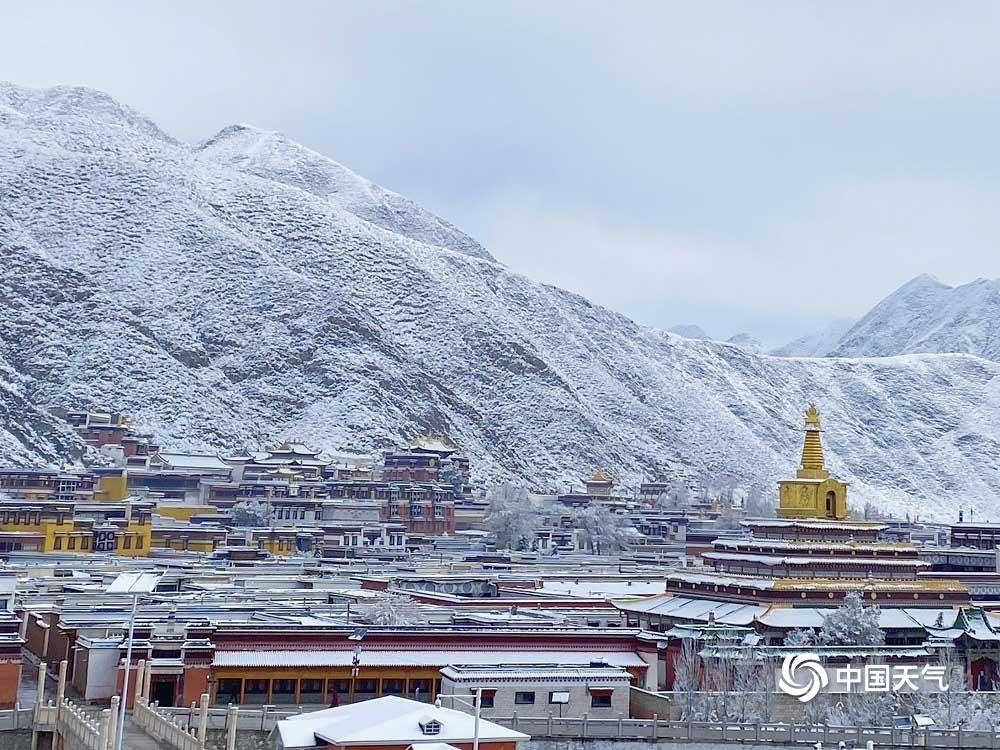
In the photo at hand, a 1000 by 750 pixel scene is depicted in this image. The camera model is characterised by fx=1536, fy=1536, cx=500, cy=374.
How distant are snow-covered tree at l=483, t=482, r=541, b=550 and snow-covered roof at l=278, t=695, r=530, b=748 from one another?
Result: 324ft

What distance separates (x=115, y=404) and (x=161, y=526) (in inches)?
2417

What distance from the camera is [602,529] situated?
145500 millimetres

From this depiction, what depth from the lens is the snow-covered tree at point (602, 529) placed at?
14238 cm

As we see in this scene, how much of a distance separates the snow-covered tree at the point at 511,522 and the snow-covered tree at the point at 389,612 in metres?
70.8

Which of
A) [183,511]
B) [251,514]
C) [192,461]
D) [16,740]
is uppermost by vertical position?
[192,461]

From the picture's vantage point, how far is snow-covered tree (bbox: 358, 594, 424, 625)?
54906 millimetres

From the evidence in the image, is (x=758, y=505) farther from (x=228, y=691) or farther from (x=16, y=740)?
(x=16, y=740)

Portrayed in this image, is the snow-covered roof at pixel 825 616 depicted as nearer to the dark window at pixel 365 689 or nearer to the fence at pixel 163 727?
the dark window at pixel 365 689

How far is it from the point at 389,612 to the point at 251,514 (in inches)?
3097

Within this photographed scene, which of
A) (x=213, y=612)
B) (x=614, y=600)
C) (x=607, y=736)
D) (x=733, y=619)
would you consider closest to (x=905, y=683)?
(x=733, y=619)

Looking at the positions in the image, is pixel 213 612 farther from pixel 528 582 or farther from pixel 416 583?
pixel 528 582

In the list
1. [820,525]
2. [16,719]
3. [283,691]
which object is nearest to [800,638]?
[820,525]

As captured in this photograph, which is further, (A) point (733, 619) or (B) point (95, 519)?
(B) point (95, 519)

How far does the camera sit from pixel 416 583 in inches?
2911
